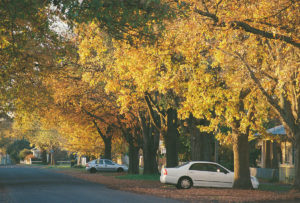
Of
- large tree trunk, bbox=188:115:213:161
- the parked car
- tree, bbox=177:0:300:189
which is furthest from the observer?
the parked car

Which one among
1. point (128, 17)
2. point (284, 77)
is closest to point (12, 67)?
point (128, 17)

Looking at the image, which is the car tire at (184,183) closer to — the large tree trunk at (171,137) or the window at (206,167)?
the window at (206,167)

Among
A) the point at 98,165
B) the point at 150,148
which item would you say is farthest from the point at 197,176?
the point at 98,165

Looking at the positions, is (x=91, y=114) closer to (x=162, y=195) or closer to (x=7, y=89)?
(x=7, y=89)

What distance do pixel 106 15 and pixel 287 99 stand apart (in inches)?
502

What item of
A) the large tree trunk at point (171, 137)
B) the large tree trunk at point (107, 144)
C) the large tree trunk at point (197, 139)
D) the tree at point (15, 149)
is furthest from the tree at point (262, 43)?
the tree at point (15, 149)

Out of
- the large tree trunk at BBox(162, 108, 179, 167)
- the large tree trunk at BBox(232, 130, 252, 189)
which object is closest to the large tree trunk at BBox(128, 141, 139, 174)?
the large tree trunk at BBox(162, 108, 179, 167)

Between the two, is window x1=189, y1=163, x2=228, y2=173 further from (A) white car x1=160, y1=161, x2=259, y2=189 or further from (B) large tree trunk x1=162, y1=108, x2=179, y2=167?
(B) large tree trunk x1=162, y1=108, x2=179, y2=167

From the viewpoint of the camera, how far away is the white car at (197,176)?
2481cm

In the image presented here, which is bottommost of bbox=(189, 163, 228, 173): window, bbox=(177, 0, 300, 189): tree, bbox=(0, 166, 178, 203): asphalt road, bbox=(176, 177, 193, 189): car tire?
bbox=(0, 166, 178, 203): asphalt road

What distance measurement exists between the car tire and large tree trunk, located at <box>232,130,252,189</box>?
2.29m

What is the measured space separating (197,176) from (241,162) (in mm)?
2375

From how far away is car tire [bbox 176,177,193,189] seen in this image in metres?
24.9

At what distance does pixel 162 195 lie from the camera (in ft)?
66.5
